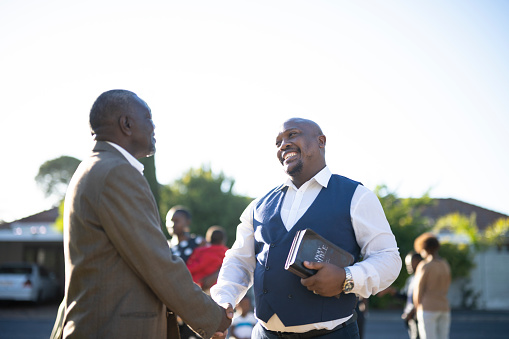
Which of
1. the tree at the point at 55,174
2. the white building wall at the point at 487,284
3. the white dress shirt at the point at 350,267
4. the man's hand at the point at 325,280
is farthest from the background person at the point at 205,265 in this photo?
the tree at the point at 55,174

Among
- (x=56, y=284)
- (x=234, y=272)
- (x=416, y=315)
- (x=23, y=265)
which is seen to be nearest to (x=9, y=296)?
(x=23, y=265)

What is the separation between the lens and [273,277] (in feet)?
9.57

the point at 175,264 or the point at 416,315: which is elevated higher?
the point at 175,264

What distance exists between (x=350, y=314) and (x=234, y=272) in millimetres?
771

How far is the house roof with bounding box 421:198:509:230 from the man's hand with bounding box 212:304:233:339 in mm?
25719

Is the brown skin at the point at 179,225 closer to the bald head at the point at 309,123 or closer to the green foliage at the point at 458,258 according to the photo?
the bald head at the point at 309,123

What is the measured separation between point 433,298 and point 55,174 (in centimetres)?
4242

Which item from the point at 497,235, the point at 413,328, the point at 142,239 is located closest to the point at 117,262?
the point at 142,239

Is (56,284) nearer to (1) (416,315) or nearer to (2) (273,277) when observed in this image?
(1) (416,315)

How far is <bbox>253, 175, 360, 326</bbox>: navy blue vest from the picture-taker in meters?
2.80

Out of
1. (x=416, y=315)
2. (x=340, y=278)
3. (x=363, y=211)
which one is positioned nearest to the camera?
(x=340, y=278)

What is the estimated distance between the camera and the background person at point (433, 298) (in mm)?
6613

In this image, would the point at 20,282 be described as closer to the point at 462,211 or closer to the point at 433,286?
the point at 433,286

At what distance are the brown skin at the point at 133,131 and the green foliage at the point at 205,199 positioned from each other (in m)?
15.4
